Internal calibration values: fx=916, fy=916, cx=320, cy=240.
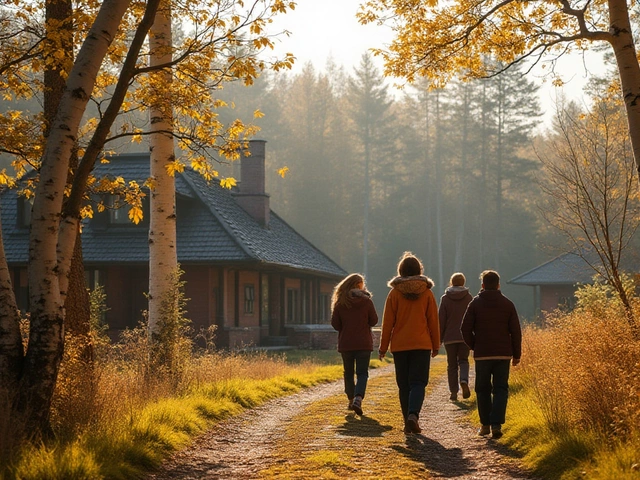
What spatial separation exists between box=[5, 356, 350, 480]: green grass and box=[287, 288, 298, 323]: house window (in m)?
23.6

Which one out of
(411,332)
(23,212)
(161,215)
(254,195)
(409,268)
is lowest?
(411,332)

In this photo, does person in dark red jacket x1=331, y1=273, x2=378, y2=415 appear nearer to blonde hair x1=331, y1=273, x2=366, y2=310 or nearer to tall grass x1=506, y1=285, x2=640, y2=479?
→ blonde hair x1=331, y1=273, x2=366, y2=310

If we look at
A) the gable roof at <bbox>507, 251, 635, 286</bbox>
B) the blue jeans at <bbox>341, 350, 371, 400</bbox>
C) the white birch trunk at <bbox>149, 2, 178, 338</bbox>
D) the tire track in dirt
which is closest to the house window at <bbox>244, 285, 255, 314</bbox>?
the gable roof at <bbox>507, 251, 635, 286</bbox>

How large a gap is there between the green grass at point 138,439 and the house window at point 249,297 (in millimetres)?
19033

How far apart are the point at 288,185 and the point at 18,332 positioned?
2598 inches

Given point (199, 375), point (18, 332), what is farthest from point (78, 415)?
point (199, 375)

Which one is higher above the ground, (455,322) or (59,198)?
(59,198)

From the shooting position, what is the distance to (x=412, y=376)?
10.5 metres

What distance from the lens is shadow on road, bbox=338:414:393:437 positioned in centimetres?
1065

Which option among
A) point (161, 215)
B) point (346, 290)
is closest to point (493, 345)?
point (346, 290)

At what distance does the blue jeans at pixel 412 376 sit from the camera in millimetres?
10477

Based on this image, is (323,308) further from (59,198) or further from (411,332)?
(59,198)

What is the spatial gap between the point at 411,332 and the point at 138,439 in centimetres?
335

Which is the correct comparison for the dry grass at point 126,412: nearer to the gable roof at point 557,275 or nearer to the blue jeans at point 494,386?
the blue jeans at point 494,386
